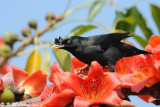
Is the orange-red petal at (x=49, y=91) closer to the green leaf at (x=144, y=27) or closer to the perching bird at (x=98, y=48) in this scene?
the perching bird at (x=98, y=48)

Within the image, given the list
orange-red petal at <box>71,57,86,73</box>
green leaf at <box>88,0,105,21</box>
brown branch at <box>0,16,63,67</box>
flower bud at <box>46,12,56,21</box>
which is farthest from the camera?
green leaf at <box>88,0,105,21</box>

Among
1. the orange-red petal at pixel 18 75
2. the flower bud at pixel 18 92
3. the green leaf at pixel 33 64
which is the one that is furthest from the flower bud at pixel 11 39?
the flower bud at pixel 18 92

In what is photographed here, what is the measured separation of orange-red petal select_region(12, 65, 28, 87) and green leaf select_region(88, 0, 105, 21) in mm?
1428

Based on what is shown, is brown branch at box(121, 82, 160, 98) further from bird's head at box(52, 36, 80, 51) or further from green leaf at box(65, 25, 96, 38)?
green leaf at box(65, 25, 96, 38)

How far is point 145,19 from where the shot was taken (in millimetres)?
3121

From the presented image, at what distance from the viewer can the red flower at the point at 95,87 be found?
1188mm

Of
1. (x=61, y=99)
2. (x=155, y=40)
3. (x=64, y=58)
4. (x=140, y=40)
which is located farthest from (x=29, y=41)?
(x=61, y=99)

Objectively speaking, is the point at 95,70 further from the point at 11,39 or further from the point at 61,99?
the point at 11,39

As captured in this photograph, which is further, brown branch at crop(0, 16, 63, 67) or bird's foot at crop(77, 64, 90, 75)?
brown branch at crop(0, 16, 63, 67)

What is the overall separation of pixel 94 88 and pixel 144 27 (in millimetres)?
1808

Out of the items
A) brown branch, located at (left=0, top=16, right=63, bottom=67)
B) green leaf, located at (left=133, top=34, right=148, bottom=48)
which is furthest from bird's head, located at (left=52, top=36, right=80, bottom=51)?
brown branch, located at (left=0, top=16, right=63, bottom=67)

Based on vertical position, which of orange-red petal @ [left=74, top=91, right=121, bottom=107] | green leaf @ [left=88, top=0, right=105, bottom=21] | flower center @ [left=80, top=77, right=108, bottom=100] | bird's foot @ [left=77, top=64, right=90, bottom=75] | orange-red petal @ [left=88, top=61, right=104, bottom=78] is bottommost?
orange-red petal @ [left=74, top=91, right=121, bottom=107]

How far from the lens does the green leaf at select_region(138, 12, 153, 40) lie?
9.71 ft

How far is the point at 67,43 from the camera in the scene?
175 cm
